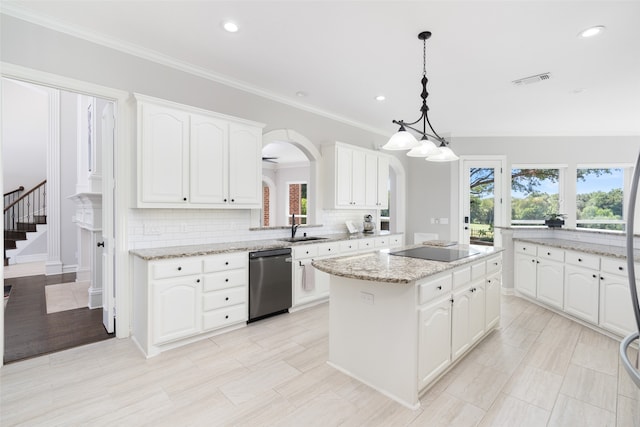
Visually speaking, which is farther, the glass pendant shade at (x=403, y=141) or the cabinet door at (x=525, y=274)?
the cabinet door at (x=525, y=274)

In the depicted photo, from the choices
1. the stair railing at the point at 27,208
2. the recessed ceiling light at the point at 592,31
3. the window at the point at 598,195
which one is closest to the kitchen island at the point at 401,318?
the recessed ceiling light at the point at 592,31

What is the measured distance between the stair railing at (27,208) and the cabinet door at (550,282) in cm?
989

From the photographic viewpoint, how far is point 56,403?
204cm

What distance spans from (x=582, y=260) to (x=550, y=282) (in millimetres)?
573

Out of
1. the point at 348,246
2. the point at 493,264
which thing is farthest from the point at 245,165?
the point at 493,264

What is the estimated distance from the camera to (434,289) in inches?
84.4

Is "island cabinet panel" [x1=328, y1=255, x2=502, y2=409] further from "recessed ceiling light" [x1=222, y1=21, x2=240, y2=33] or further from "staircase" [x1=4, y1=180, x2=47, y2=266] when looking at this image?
"staircase" [x1=4, y1=180, x2=47, y2=266]

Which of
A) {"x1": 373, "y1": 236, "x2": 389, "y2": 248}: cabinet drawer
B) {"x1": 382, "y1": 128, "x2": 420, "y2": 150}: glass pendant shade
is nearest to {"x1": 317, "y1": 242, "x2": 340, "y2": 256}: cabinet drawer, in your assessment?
{"x1": 373, "y1": 236, "x2": 389, "y2": 248}: cabinet drawer

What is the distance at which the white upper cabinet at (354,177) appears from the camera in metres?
4.66

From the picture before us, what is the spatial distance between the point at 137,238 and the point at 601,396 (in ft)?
13.2

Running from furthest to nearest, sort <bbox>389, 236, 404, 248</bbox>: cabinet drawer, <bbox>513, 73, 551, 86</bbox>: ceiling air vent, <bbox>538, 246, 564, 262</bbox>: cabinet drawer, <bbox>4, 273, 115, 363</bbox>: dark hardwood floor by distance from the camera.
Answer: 1. <bbox>389, 236, 404, 248</bbox>: cabinet drawer
2. <bbox>538, 246, 564, 262</bbox>: cabinet drawer
3. <bbox>513, 73, 551, 86</bbox>: ceiling air vent
4. <bbox>4, 273, 115, 363</bbox>: dark hardwood floor

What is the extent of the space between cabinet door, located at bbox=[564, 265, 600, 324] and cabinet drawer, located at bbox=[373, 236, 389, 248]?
2.38 meters

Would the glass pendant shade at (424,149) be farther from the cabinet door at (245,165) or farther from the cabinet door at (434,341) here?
the cabinet door at (245,165)

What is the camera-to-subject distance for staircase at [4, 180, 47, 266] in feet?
21.9
